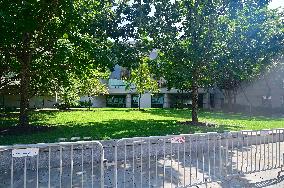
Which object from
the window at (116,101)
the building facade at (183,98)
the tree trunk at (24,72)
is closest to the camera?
the tree trunk at (24,72)

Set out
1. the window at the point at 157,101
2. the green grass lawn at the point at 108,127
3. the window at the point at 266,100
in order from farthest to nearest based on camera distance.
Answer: the window at the point at 157,101, the window at the point at 266,100, the green grass lawn at the point at 108,127

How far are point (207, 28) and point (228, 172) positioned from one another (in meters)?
9.64

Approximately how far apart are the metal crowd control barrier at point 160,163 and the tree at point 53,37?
5.28m

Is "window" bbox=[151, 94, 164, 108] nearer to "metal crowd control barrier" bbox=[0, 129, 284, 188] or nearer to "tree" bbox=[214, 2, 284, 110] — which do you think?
"tree" bbox=[214, 2, 284, 110]

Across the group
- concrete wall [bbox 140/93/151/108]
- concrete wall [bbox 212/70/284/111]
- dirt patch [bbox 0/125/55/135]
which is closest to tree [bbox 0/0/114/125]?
dirt patch [bbox 0/125/55/135]

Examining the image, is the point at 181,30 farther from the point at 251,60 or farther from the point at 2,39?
the point at 2,39

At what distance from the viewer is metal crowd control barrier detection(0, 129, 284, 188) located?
7273 millimetres

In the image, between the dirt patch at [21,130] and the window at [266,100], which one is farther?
the window at [266,100]

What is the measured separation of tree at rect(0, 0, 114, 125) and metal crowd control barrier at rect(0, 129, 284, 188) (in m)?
5.28

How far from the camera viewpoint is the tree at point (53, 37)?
11.9 m

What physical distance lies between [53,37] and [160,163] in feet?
25.7

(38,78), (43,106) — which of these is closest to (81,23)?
(38,78)

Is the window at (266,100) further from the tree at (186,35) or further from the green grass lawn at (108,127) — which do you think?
the tree at (186,35)

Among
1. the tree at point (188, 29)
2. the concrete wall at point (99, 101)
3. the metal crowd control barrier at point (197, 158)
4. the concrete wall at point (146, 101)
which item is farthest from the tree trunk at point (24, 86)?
the concrete wall at point (99, 101)
